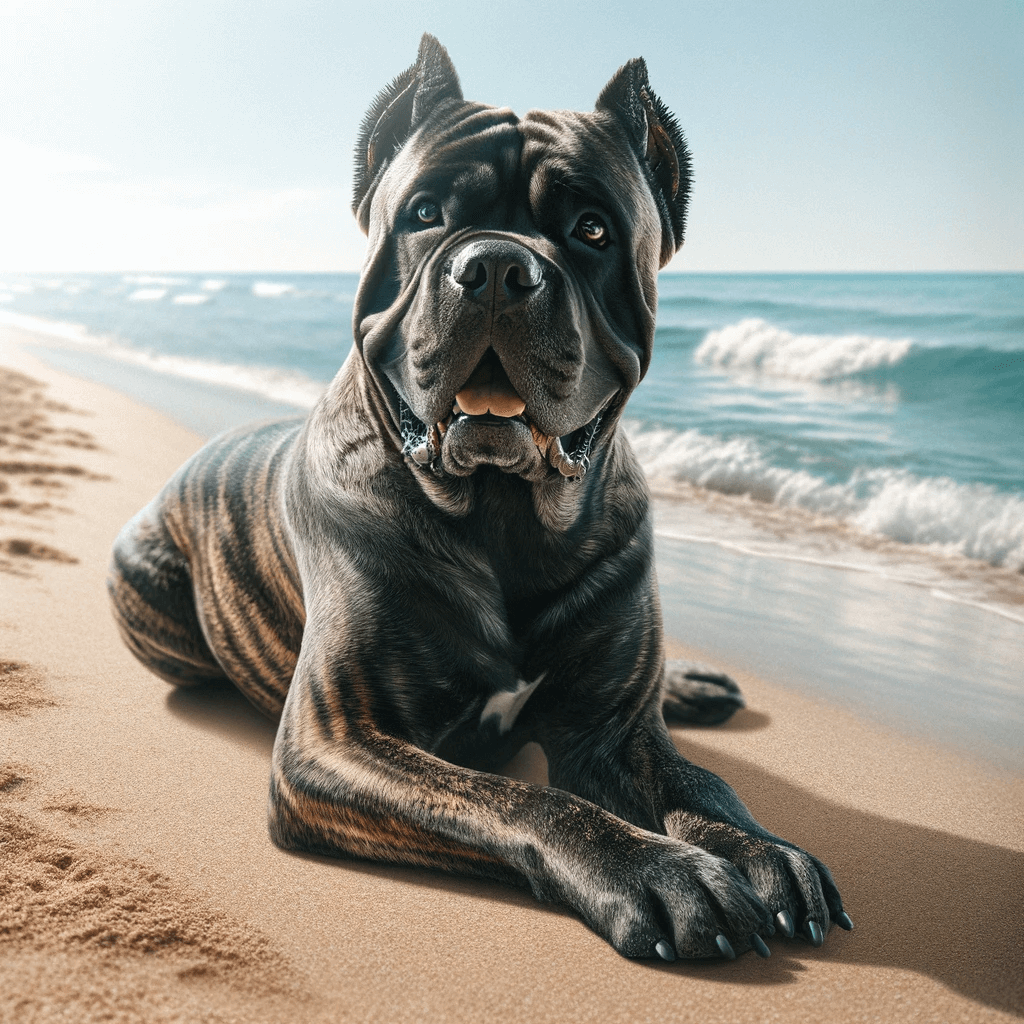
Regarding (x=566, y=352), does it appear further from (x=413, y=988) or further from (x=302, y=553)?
(x=413, y=988)

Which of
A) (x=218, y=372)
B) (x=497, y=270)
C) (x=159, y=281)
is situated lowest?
(x=159, y=281)

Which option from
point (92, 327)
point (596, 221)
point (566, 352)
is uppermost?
point (596, 221)

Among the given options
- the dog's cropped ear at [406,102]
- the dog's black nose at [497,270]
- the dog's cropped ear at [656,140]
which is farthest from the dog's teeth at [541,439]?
the dog's cropped ear at [406,102]

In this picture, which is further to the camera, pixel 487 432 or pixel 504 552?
pixel 504 552

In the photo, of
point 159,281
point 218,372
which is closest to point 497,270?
point 218,372

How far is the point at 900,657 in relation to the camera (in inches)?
144

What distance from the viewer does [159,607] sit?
297 cm

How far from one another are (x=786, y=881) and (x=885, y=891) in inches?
14.5

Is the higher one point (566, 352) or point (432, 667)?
point (566, 352)

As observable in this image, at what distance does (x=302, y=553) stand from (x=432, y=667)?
1.68ft

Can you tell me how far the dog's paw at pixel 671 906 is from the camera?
1688mm

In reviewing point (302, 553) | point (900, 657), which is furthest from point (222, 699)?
point (900, 657)

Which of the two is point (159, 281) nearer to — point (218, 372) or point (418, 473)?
point (218, 372)

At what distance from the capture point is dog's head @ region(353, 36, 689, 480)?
1911mm
